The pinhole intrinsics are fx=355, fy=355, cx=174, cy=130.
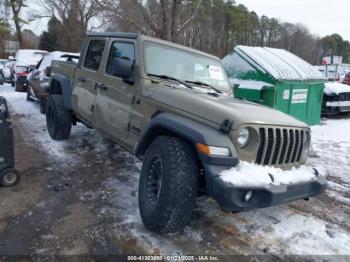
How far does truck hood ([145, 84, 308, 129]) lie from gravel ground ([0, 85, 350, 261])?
3.66 feet

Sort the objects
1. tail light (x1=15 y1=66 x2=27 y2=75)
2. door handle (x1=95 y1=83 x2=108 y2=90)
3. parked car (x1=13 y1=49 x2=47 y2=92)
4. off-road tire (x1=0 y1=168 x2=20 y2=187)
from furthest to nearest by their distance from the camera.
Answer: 1. tail light (x1=15 y1=66 x2=27 y2=75)
2. parked car (x1=13 y1=49 x2=47 y2=92)
3. door handle (x1=95 y1=83 x2=108 y2=90)
4. off-road tire (x1=0 y1=168 x2=20 y2=187)

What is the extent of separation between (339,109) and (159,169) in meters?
9.39

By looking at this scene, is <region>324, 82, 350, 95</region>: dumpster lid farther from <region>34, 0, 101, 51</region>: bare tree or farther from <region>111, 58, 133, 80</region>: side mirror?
<region>34, 0, 101, 51</region>: bare tree

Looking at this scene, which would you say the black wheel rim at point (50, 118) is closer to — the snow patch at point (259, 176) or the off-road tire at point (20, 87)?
the snow patch at point (259, 176)

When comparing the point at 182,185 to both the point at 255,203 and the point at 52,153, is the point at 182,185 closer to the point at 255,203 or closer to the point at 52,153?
the point at 255,203

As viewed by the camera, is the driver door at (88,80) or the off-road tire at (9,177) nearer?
the off-road tire at (9,177)

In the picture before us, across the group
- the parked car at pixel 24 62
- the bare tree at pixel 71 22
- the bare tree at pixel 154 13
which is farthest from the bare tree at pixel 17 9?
the bare tree at pixel 154 13

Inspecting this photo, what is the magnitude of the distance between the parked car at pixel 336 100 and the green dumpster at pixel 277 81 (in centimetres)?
148

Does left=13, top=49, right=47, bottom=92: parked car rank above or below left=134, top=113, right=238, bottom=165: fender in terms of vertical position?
Result: above

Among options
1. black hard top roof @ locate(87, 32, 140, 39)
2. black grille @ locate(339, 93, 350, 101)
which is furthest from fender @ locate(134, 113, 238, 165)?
black grille @ locate(339, 93, 350, 101)

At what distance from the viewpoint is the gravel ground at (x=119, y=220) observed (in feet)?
10.4

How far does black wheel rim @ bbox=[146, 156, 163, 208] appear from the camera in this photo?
11.1 feet

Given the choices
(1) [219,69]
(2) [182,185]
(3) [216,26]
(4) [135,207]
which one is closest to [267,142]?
(2) [182,185]

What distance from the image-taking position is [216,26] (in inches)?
1374
